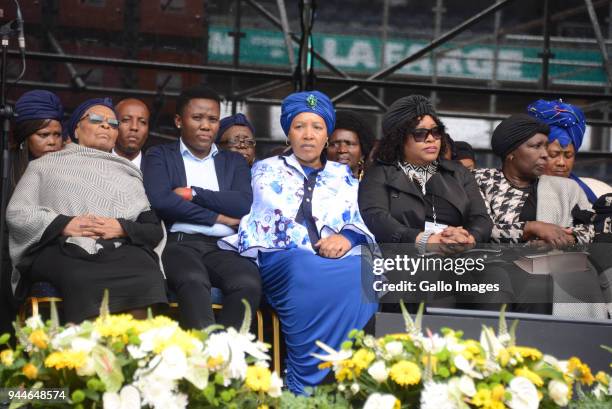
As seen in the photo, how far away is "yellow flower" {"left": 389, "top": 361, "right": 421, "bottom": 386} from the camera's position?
2867mm

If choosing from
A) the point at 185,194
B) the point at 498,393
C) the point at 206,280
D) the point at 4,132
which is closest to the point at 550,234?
the point at 206,280

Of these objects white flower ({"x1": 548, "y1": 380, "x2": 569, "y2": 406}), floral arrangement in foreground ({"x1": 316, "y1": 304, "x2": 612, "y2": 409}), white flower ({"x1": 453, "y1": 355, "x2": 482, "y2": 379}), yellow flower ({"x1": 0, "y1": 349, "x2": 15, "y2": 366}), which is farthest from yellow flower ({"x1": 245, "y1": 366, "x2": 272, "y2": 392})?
white flower ({"x1": 548, "y1": 380, "x2": 569, "y2": 406})

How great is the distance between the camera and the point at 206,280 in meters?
4.70

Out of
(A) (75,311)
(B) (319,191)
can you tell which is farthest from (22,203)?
(B) (319,191)

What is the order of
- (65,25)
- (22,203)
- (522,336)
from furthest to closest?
(65,25)
(22,203)
(522,336)

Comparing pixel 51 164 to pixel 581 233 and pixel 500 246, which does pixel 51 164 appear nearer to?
pixel 500 246

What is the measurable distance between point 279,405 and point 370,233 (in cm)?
212

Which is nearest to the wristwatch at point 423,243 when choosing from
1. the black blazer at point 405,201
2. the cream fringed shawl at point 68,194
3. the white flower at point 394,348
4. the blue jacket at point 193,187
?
the black blazer at point 405,201

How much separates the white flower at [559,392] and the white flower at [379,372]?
49 centimetres

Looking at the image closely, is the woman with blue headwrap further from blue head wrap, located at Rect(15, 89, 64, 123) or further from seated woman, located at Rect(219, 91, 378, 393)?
blue head wrap, located at Rect(15, 89, 64, 123)

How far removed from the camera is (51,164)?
4.88 meters

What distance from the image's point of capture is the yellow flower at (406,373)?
9.41 feet

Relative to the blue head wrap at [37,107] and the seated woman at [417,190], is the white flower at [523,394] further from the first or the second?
the blue head wrap at [37,107]

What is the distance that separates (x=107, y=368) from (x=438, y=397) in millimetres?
932
